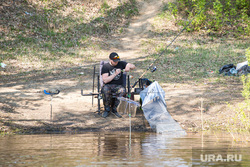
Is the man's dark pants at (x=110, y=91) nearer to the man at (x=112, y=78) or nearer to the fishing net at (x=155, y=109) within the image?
the man at (x=112, y=78)

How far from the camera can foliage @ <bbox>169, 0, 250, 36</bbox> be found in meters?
19.2

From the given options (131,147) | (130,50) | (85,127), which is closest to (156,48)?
(130,50)

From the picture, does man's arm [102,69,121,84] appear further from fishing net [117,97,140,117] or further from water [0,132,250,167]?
water [0,132,250,167]

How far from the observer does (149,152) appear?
5.53 m

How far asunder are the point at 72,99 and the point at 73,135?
2.95m

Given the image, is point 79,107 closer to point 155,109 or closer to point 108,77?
point 108,77

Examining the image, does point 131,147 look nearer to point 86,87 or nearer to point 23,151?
point 23,151

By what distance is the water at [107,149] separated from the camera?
4.87m

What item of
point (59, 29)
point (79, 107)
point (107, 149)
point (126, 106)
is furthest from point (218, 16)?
point (107, 149)

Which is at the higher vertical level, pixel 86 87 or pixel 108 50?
pixel 108 50

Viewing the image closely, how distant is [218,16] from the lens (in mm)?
19375

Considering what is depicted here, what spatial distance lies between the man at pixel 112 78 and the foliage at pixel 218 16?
36.3 ft

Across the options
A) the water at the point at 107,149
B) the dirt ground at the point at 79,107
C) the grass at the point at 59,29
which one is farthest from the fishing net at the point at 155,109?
the grass at the point at 59,29

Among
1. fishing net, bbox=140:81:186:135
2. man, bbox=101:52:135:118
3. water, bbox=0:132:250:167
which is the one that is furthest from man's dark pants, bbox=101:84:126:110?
water, bbox=0:132:250:167
